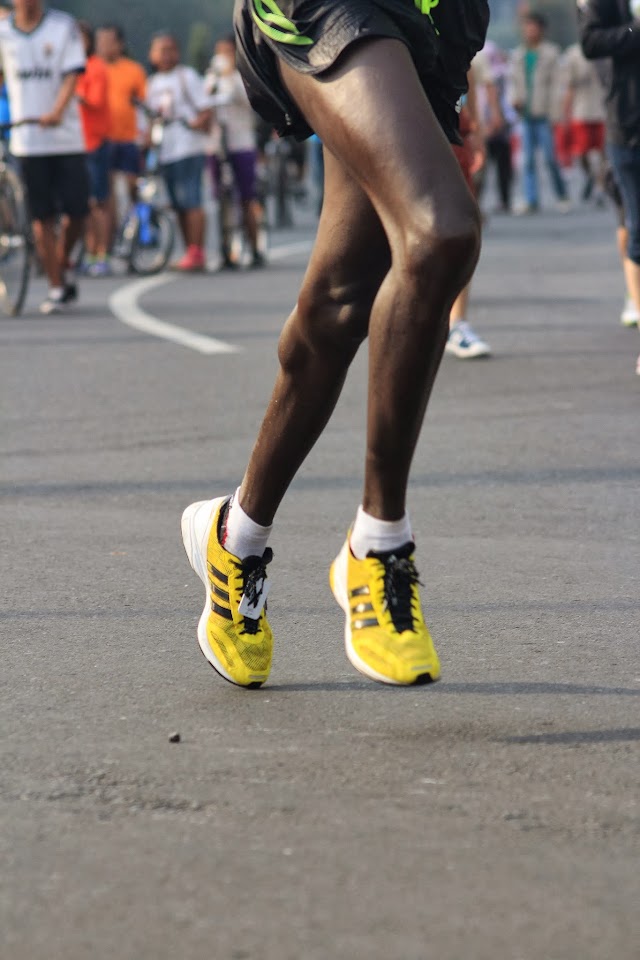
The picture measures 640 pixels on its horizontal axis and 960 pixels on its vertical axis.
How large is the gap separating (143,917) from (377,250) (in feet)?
4.66

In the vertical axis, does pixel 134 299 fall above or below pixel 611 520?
below

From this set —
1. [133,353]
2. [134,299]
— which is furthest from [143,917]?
[134,299]

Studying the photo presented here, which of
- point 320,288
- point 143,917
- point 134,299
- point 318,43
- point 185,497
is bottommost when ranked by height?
point 134,299

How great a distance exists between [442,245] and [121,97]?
14.1 meters

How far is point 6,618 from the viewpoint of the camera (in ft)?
13.3

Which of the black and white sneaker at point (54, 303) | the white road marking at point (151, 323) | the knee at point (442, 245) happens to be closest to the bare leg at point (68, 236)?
the black and white sneaker at point (54, 303)

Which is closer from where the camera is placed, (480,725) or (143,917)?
(143,917)

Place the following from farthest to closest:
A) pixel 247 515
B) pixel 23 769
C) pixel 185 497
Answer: pixel 185 497, pixel 247 515, pixel 23 769

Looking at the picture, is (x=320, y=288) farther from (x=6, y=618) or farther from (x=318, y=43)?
(x=6, y=618)

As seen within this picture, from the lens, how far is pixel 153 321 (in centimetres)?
1104

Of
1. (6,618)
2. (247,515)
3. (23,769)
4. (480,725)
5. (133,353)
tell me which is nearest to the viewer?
(23,769)

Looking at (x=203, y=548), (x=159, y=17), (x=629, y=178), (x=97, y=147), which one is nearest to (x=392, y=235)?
(x=203, y=548)

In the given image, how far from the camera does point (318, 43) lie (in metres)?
3.13

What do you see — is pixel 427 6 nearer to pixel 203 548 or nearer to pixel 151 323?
pixel 203 548
